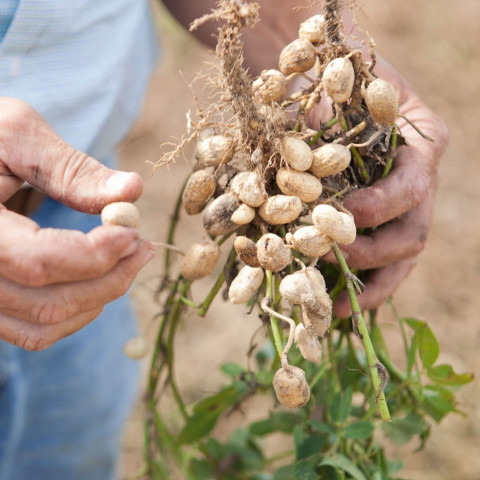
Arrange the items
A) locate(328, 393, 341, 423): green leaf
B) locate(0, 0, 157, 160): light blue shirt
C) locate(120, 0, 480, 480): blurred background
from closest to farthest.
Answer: locate(328, 393, 341, 423): green leaf → locate(0, 0, 157, 160): light blue shirt → locate(120, 0, 480, 480): blurred background

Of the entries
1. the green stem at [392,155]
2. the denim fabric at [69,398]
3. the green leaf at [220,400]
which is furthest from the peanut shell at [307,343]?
the denim fabric at [69,398]

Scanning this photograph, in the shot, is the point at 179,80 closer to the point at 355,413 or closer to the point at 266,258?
the point at 355,413

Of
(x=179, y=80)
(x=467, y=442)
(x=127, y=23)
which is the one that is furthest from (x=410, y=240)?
(x=179, y=80)

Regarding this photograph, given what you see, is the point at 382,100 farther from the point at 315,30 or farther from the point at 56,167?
the point at 56,167

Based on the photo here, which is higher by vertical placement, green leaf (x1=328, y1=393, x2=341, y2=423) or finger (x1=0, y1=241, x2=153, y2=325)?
finger (x1=0, y1=241, x2=153, y2=325)

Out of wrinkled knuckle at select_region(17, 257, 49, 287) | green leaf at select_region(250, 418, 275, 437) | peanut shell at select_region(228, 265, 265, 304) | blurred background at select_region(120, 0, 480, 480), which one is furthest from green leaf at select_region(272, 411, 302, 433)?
wrinkled knuckle at select_region(17, 257, 49, 287)

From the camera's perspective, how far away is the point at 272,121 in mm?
564

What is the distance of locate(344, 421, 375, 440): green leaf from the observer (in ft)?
2.30

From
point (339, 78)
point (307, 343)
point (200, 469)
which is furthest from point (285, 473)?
point (339, 78)

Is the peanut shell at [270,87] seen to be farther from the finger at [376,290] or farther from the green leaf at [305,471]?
the green leaf at [305,471]

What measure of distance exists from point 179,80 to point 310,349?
235cm

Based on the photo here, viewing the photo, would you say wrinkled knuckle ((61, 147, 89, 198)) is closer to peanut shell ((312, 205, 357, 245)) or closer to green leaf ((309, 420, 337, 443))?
peanut shell ((312, 205, 357, 245))

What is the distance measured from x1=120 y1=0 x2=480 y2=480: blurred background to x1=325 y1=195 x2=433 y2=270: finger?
445mm

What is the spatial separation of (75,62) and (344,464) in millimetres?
663
